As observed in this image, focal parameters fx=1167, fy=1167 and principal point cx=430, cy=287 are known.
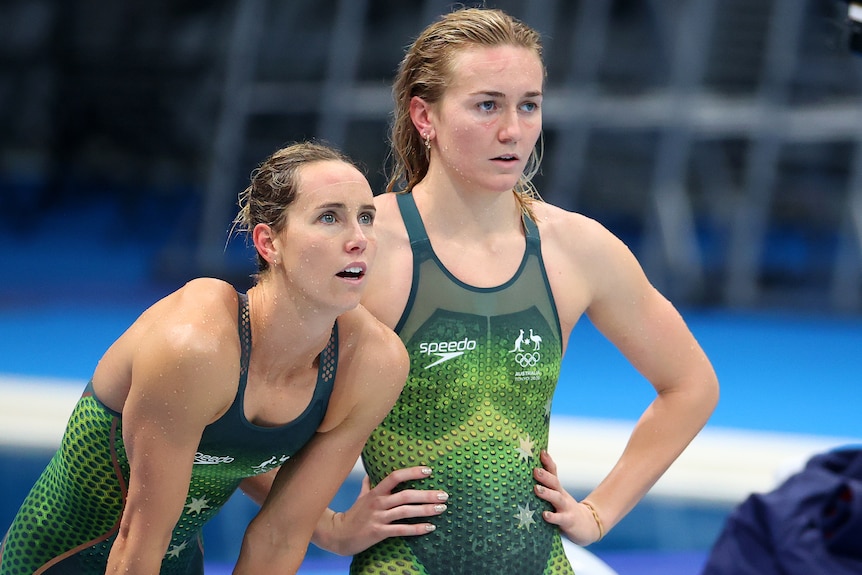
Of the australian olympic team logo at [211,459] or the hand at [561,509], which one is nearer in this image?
the australian olympic team logo at [211,459]

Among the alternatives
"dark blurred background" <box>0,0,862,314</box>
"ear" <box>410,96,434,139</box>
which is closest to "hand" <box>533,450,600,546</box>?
"ear" <box>410,96,434,139</box>

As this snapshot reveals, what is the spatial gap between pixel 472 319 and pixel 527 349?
0.47 ft

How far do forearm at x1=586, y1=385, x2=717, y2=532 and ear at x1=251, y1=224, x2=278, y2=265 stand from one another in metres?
1.04

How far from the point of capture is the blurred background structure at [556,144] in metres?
10.8

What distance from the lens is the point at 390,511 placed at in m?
2.46

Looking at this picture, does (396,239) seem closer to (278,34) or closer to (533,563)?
(533,563)

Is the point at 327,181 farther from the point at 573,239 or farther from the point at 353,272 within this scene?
the point at 573,239

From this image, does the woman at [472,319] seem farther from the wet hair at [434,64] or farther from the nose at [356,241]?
the nose at [356,241]

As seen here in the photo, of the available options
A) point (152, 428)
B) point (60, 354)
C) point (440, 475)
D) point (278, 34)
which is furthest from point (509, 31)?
point (278, 34)

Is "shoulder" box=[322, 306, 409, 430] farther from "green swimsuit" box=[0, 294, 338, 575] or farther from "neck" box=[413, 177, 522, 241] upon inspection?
"neck" box=[413, 177, 522, 241]

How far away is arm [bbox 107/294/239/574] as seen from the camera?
7.00 feet

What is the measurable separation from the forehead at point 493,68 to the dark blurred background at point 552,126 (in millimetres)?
8696

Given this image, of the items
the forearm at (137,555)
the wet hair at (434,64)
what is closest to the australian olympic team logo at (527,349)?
the wet hair at (434,64)

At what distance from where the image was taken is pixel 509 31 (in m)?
2.49
